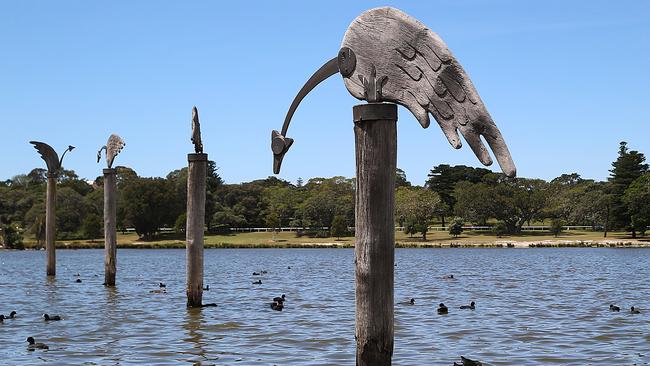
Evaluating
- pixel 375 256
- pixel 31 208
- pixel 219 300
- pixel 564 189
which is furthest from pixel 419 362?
pixel 564 189

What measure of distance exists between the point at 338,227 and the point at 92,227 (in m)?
33.2

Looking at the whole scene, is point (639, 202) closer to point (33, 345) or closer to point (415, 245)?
point (415, 245)

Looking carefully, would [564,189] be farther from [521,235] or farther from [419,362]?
[419,362]

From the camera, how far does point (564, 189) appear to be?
5207 inches

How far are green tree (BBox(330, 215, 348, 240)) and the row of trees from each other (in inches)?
5.5

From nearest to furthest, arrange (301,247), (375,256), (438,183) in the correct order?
(375,256), (301,247), (438,183)

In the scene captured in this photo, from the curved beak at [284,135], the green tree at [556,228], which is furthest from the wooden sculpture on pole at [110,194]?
the green tree at [556,228]

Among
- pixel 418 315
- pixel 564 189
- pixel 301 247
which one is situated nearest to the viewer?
pixel 418 315

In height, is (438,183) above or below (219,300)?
above

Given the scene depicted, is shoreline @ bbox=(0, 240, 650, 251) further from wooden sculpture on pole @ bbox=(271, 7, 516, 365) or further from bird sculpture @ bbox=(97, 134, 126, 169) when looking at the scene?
wooden sculpture on pole @ bbox=(271, 7, 516, 365)

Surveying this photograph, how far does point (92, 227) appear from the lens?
11381cm

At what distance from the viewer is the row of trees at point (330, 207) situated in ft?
371

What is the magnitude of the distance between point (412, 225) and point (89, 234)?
4418cm

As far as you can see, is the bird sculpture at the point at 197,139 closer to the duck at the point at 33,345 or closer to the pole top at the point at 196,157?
the pole top at the point at 196,157
